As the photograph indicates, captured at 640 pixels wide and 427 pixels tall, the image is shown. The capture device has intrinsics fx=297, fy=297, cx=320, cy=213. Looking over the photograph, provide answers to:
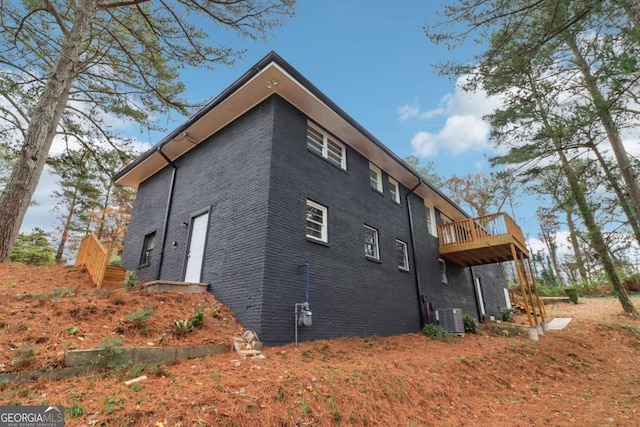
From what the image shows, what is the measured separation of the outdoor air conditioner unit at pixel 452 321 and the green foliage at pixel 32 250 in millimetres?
20348

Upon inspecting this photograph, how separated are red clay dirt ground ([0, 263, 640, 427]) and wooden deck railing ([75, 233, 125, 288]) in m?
1.23

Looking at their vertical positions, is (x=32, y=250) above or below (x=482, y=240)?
above

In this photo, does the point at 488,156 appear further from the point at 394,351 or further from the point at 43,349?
the point at 43,349

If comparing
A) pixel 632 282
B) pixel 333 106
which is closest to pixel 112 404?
pixel 333 106

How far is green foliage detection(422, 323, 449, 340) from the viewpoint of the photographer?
368 inches

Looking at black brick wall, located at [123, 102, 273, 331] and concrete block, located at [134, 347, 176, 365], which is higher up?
black brick wall, located at [123, 102, 273, 331]

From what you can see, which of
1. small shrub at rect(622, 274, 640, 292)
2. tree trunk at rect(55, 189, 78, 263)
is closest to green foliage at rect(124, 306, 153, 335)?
tree trunk at rect(55, 189, 78, 263)

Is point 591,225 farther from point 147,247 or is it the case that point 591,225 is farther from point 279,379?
point 147,247

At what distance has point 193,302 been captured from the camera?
6.10 meters

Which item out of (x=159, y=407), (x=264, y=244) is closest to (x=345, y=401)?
(x=159, y=407)

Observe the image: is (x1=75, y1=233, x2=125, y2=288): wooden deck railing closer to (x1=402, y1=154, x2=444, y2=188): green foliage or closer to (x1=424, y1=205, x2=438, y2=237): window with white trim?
(x1=424, y1=205, x2=438, y2=237): window with white trim

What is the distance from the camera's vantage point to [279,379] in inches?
146

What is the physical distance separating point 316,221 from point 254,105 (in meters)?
3.58

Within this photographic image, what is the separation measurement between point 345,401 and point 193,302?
12.6 feet
